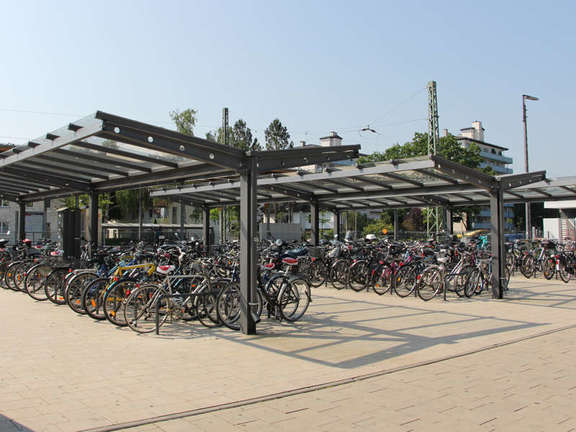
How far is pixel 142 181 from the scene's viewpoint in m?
9.86

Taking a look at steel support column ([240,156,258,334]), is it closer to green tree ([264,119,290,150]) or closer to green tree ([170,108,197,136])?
green tree ([170,108,197,136])

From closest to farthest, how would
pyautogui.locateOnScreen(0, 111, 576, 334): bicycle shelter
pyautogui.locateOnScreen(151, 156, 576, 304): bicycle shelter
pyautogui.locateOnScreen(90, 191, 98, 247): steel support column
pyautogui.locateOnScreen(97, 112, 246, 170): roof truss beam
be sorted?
1. pyautogui.locateOnScreen(97, 112, 246, 170): roof truss beam
2. pyautogui.locateOnScreen(0, 111, 576, 334): bicycle shelter
3. pyautogui.locateOnScreen(151, 156, 576, 304): bicycle shelter
4. pyautogui.locateOnScreen(90, 191, 98, 247): steel support column

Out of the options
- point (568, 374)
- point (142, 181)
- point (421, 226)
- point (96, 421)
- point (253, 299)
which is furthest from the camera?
point (421, 226)

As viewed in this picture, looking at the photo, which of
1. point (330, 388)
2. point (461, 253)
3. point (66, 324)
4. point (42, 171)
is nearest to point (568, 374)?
point (330, 388)

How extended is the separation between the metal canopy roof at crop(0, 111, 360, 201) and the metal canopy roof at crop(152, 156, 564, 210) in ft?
7.31

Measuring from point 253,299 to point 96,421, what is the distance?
321 cm

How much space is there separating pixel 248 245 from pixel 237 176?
5.51 metres

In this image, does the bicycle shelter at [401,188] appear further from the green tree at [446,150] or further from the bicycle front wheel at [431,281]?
the green tree at [446,150]

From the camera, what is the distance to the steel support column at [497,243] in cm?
1006

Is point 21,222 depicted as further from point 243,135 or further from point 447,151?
point 243,135

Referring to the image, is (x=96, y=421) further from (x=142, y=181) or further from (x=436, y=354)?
(x=142, y=181)

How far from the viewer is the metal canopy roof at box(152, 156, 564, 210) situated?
9656mm

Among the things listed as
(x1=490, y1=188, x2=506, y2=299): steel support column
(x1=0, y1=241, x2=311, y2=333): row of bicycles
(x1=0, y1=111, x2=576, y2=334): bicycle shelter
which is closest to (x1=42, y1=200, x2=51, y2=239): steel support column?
(x1=0, y1=111, x2=576, y2=334): bicycle shelter

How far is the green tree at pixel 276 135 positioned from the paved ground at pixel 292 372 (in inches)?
1976
